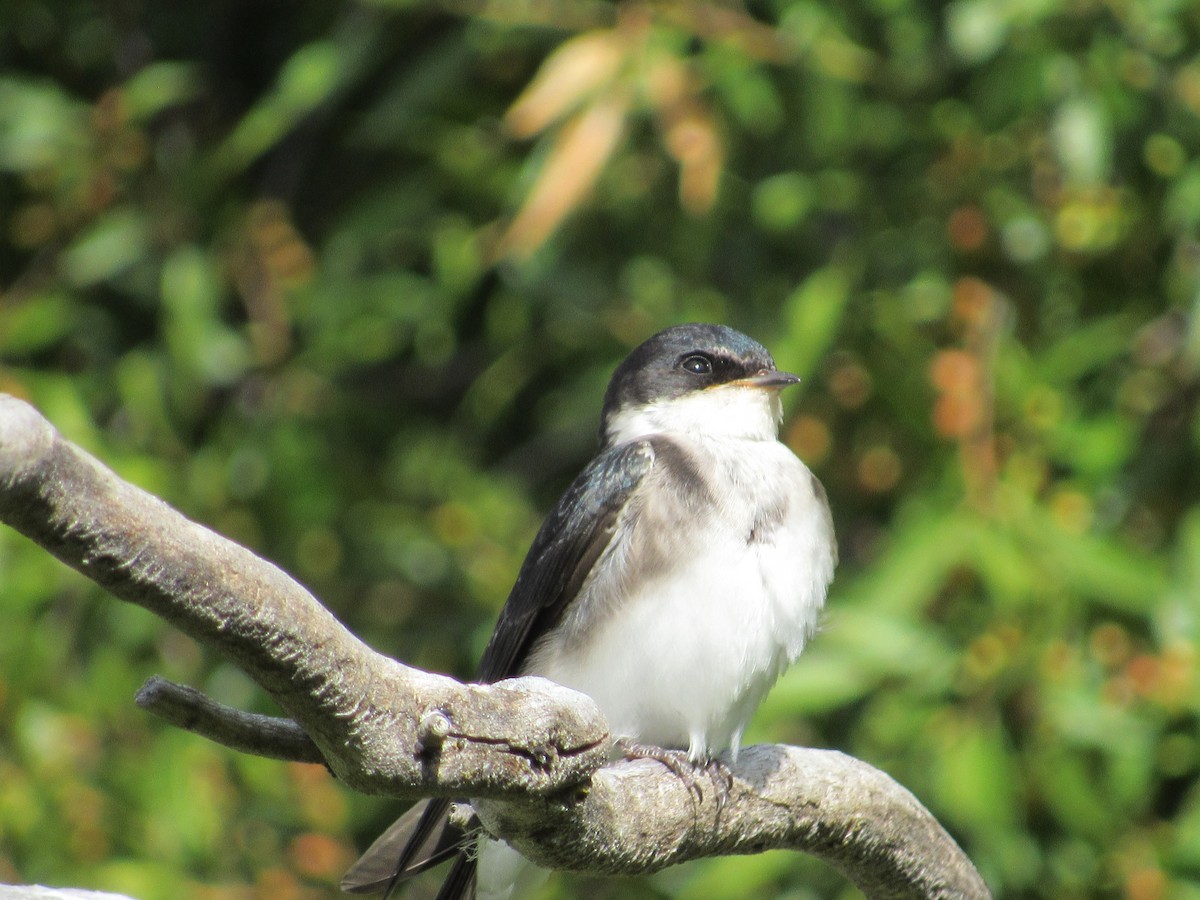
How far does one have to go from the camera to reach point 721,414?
3.13 m

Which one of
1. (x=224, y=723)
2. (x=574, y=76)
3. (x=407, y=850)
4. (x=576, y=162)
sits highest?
(x=574, y=76)

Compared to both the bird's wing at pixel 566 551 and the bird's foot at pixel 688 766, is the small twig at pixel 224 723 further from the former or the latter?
the bird's wing at pixel 566 551

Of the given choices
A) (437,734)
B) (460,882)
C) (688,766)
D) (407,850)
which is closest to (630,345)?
(460,882)

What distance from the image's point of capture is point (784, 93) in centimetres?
393

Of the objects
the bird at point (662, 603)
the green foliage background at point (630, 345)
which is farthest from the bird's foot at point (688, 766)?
the green foliage background at point (630, 345)

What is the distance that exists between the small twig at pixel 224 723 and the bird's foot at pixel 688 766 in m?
0.76

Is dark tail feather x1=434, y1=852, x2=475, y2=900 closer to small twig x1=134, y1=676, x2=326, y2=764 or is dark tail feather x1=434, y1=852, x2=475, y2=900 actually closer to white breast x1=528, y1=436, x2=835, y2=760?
white breast x1=528, y1=436, x2=835, y2=760

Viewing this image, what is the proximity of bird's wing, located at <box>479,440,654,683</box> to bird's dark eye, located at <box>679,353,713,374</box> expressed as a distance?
33cm

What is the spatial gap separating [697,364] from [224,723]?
1.76 m

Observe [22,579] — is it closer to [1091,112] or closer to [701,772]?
[701,772]

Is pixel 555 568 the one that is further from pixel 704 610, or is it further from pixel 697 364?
pixel 697 364

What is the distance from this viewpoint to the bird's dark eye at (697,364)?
3225 mm

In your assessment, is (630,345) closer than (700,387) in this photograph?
No

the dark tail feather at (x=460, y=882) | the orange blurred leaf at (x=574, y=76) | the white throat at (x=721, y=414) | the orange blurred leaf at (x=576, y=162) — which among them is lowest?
the dark tail feather at (x=460, y=882)
